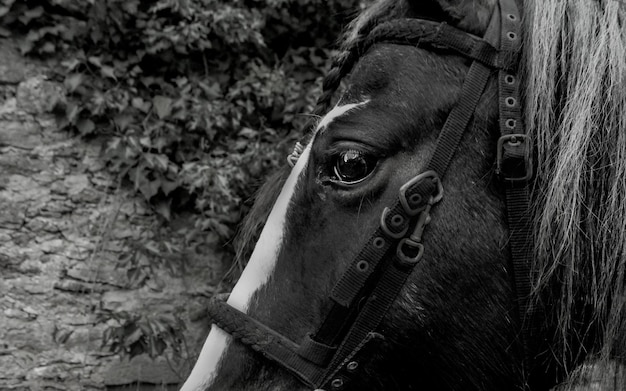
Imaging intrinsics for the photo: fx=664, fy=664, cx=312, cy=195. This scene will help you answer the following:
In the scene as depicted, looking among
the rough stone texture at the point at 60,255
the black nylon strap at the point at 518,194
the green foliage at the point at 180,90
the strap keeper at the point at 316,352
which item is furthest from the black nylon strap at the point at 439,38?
the rough stone texture at the point at 60,255

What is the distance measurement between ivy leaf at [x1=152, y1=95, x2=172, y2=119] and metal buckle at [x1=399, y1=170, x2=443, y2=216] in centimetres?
355

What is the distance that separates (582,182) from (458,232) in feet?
0.97

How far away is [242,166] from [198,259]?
755mm

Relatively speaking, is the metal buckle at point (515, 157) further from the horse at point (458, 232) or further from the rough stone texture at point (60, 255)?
the rough stone texture at point (60, 255)

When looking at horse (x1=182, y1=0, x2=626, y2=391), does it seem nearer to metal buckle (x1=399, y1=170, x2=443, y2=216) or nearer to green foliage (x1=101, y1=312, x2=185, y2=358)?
metal buckle (x1=399, y1=170, x2=443, y2=216)

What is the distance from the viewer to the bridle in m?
1.50

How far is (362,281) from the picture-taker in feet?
4.89

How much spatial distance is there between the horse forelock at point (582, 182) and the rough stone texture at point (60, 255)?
333cm

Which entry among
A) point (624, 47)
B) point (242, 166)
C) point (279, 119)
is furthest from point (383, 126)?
point (279, 119)

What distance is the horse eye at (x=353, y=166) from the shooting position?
1.53 metres

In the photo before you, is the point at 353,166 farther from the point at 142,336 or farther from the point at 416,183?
the point at 142,336

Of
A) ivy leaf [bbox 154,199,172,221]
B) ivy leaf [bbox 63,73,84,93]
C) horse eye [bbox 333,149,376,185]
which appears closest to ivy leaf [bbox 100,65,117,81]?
ivy leaf [bbox 63,73,84,93]

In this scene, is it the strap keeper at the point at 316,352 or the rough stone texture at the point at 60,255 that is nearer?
the strap keeper at the point at 316,352

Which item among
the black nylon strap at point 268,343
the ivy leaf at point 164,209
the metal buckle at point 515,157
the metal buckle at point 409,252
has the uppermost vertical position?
the metal buckle at point 515,157
